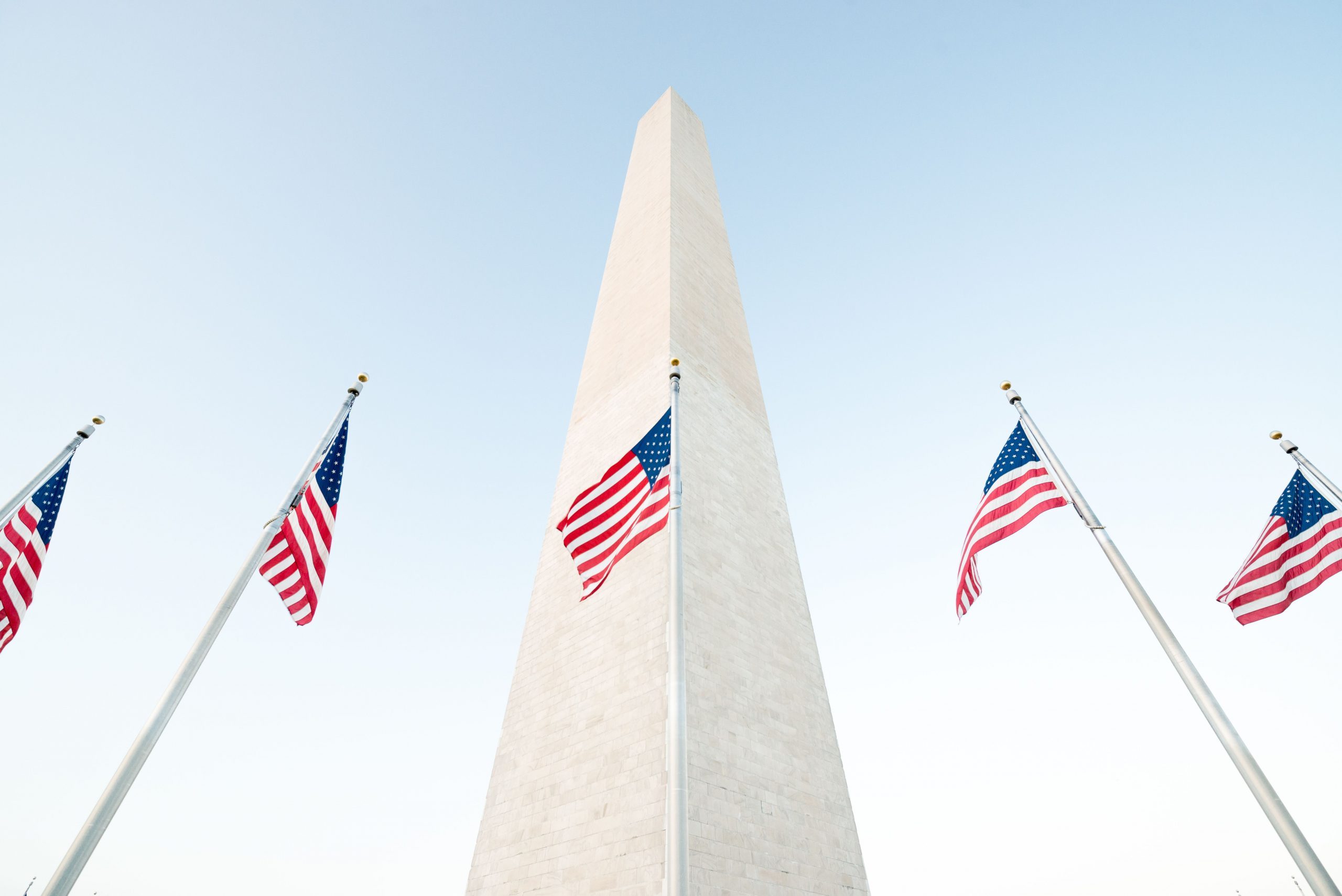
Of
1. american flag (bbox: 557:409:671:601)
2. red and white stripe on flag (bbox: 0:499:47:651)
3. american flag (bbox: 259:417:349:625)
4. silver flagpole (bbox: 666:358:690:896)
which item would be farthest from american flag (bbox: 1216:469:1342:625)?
red and white stripe on flag (bbox: 0:499:47:651)

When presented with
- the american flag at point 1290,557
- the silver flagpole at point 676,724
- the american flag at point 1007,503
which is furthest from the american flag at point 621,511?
the american flag at point 1290,557

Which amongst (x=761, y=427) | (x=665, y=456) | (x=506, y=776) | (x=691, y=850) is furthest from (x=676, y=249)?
(x=691, y=850)

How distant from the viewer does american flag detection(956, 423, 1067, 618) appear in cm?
965

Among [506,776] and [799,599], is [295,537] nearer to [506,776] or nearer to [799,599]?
[506,776]

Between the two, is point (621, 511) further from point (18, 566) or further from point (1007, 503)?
point (18, 566)

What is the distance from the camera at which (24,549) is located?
30.8ft

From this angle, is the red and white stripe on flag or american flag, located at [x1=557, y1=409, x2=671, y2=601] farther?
american flag, located at [x1=557, y1=409, x2=671, y2=601]

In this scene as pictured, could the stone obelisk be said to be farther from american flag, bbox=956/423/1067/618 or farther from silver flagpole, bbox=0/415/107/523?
silver flagpole, bbox=0/415/107/523

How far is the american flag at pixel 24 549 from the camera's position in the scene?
30.0ft

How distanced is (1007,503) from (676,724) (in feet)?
18.8

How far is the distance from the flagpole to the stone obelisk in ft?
21.6

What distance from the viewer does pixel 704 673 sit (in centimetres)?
1256

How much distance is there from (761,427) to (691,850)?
11.9 metres

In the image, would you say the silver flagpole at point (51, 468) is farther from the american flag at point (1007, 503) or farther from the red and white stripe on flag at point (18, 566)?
the american flag at point (1007, 503)
